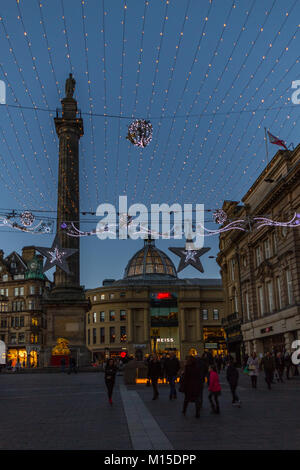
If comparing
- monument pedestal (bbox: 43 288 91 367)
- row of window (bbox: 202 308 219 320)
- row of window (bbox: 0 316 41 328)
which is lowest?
monument pedestal (bbox: 43 288 91 367)

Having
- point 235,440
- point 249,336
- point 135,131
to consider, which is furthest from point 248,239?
point 235,440

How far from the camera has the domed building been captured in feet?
342

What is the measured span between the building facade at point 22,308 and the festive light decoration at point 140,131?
77.0 metres

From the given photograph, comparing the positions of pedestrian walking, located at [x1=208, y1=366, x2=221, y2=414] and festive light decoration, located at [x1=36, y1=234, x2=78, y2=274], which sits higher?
festive light decoration, located at [x1=36, y1=234, x2=78, y2=274]

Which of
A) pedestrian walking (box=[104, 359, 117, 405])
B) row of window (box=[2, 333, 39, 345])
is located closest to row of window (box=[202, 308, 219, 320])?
row of window (box=[2, 333, 39, 345])

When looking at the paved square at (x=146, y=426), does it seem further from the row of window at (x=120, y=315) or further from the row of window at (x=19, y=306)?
the row of window at (x=120, y=315)

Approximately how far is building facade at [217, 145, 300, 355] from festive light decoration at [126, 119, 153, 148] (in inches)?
491

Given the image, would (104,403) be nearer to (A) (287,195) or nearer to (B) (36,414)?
(B) (36,414)

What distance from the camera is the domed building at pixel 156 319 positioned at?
104 metres

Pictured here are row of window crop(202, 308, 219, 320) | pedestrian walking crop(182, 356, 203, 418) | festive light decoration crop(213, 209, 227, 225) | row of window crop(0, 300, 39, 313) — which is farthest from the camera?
row of window crop(202, 308, 219, 320)

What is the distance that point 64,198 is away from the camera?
48.7m

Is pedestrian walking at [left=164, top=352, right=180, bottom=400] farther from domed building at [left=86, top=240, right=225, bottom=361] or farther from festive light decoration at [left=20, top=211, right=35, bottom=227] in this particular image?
domed building at [left=86, top=240, right=225, bottom=361]

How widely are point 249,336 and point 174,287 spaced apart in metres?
54.2

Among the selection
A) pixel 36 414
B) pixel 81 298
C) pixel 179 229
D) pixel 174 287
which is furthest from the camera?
pixel 174 287
